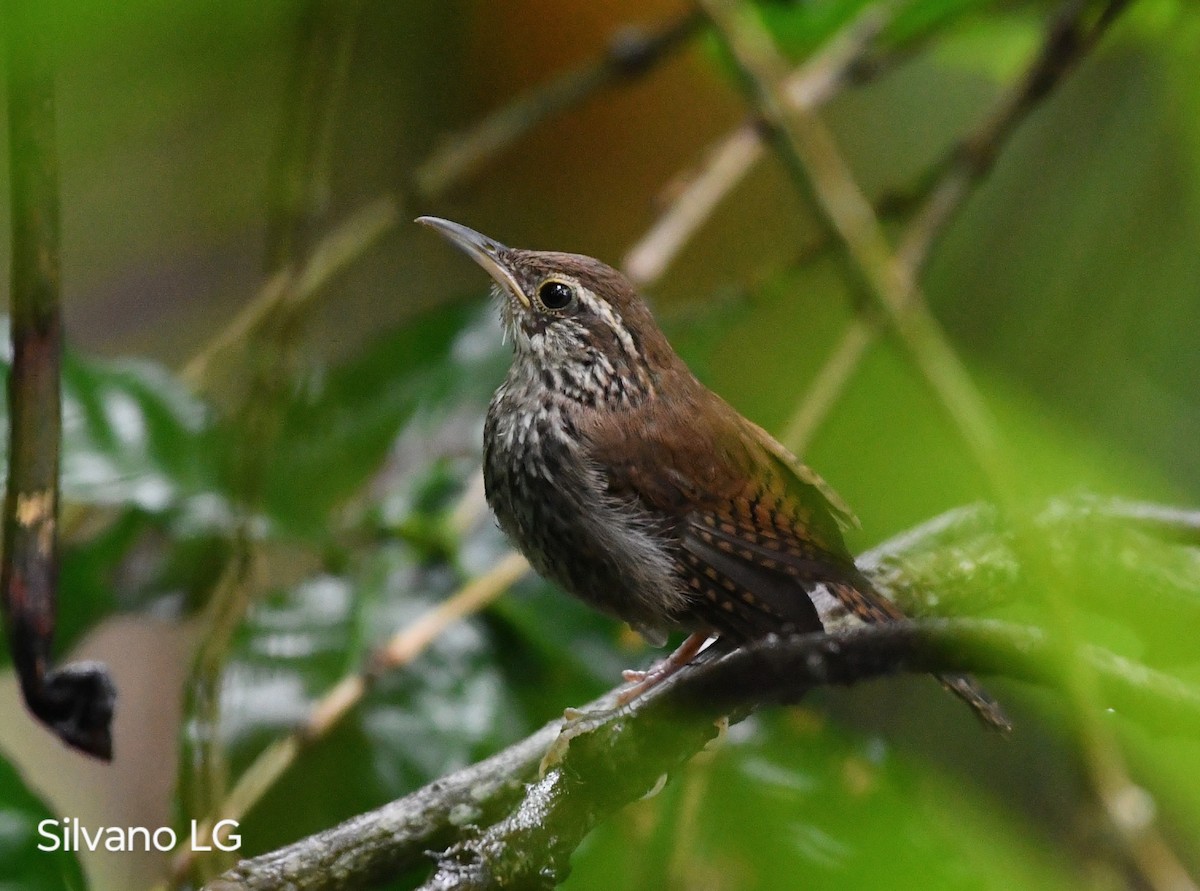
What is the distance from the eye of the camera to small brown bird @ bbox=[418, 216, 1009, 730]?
1.81m

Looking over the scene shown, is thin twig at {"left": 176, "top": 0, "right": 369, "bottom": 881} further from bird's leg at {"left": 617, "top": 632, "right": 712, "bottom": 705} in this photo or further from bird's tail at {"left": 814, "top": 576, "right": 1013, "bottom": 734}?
bird's tail at {"left": 814, "top": 576, "right": 1013, "bottom": 734}

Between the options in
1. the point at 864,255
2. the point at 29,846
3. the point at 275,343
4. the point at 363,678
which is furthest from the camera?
the point at 363,678

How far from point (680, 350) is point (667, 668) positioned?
0.98 m

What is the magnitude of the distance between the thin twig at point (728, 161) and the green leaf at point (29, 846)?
1732 millimetres

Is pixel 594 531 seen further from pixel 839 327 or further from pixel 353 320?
pixel 353 320

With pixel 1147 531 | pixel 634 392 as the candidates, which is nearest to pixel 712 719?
pixel 634 392

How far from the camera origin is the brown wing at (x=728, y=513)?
5.90 ft

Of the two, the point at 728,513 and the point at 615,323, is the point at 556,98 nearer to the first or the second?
the point at 615,323

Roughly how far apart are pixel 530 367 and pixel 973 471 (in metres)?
1.27

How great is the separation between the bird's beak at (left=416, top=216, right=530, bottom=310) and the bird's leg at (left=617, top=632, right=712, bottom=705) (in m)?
0.68

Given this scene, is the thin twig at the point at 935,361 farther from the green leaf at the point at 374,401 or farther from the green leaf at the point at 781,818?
the green leaf at the point at 374,401

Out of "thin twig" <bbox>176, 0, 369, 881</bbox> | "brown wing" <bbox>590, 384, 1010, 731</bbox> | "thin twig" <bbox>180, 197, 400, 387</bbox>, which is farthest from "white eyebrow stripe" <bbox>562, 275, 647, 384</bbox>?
"thin twig" <bbox>180, 197, 400, 387</bbox>

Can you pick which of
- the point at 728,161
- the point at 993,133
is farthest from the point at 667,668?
the point at 993,133

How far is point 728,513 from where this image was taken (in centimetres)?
188
